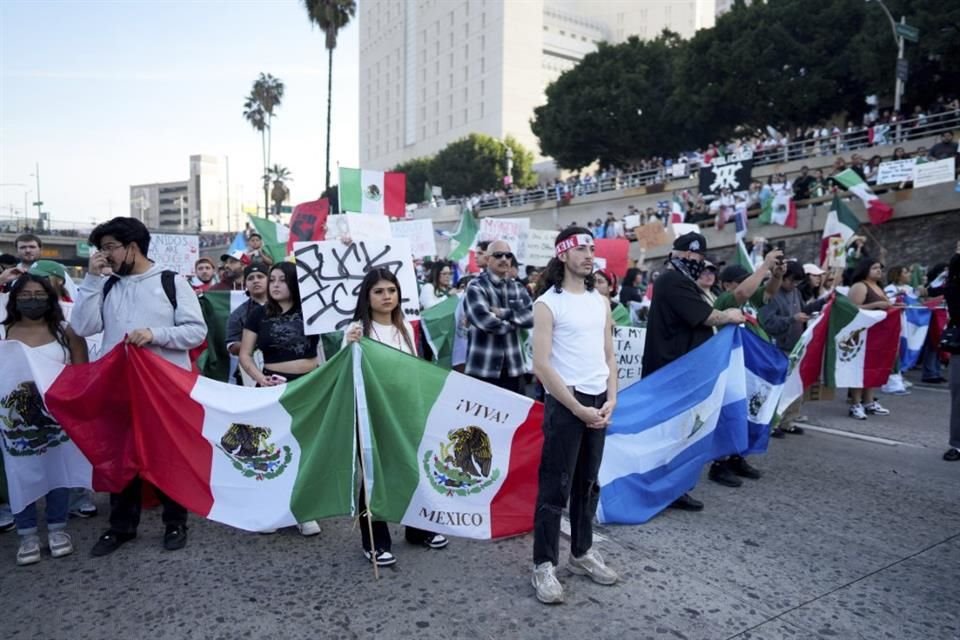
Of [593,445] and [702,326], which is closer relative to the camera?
[593,445]

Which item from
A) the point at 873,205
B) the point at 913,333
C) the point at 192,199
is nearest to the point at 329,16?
the point at 873,205

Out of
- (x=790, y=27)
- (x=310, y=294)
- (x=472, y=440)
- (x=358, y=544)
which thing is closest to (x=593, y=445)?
(x=472, y=440)

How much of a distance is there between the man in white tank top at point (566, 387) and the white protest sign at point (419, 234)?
7.68 meters

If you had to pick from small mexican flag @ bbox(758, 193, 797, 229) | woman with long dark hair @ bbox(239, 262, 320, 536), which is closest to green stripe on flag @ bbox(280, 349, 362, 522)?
woman with long dark hair @ bbox(239, 262, 320, 536)

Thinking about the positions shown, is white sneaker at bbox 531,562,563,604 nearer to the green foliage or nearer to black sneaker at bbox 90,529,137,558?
black sneaker at bbox 90,529,137,558

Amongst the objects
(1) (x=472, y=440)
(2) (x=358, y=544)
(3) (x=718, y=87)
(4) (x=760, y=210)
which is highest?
(3) (x=718, y=87)

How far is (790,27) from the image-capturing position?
113 ft

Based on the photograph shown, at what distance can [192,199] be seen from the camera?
137875 mm

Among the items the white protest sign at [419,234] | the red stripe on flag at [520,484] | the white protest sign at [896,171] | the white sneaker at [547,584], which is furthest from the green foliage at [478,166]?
the white sneaker at [547,584]

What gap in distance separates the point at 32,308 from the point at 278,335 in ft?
4.65

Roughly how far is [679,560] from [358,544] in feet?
6.10

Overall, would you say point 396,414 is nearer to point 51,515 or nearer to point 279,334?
point 279,334

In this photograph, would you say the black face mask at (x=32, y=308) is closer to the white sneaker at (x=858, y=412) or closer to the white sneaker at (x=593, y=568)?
the white sneaker at (x=593, y=568)

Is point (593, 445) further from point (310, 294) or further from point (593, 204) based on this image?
point (593, 204)
